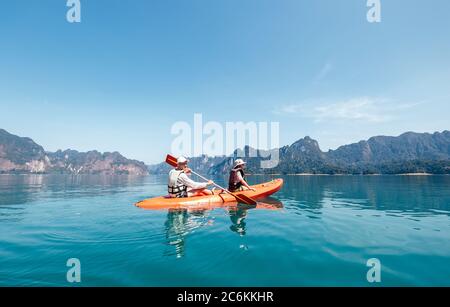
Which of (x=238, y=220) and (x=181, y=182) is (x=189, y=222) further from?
(x=181, y=182)

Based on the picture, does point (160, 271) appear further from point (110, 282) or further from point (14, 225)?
point (14, 225)

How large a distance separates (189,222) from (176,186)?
353cm

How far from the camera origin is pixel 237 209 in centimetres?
1344

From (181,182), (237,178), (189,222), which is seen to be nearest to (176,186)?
(181,182)

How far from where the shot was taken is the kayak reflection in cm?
727

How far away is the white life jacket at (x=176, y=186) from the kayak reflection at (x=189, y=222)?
1198mm

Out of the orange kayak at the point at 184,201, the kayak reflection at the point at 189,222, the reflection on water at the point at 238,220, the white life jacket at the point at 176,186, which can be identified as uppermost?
the white life jacket at the point at 176,186

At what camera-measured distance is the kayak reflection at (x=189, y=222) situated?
7.27 metres

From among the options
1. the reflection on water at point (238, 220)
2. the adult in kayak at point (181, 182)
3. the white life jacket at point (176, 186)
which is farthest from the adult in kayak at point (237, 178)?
the white life jacket at point (176, 186)

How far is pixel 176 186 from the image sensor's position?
13.2 meters

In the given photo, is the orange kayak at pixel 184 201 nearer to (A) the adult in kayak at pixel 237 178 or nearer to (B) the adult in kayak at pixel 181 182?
(B) the adult in kayak at pixel 181 182

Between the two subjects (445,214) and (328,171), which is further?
(328,171)

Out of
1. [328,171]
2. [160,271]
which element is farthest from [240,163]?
[328,171]
